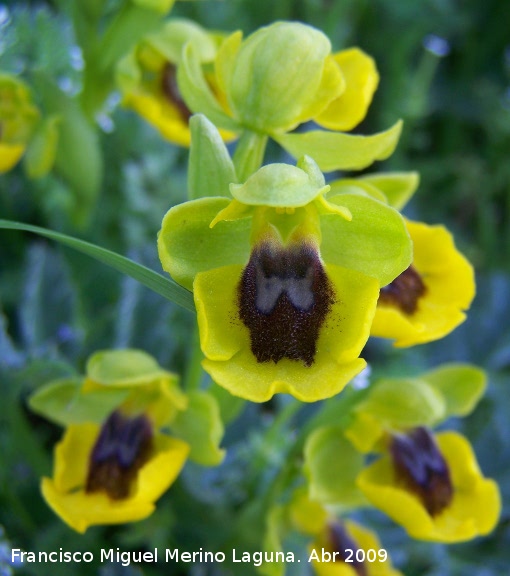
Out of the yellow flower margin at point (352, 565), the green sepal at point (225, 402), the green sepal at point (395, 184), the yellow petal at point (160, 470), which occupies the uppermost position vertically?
the green sepal at point (395, 184)

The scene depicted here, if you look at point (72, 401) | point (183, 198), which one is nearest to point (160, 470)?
point (72, 401)

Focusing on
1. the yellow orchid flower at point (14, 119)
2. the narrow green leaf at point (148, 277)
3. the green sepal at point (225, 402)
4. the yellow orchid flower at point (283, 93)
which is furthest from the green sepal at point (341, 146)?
the yellow orchid flower at point (14, 119)

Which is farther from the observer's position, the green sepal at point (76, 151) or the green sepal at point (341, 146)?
the green sepal at point (76, 151)

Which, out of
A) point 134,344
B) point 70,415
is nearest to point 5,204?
point 134,344

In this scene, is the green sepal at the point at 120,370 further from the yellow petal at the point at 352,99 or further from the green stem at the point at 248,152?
the yellow petal at the point at 352,99

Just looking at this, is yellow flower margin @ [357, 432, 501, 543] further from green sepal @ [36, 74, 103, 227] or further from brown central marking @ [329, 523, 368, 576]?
green sepal @ [36, 74, 103, 227]

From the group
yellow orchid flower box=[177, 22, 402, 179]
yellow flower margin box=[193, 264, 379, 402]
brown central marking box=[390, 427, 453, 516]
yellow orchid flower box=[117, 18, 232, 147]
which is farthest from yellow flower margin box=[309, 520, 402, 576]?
yellow orchid flower box=[117, 18, 232, 147]
